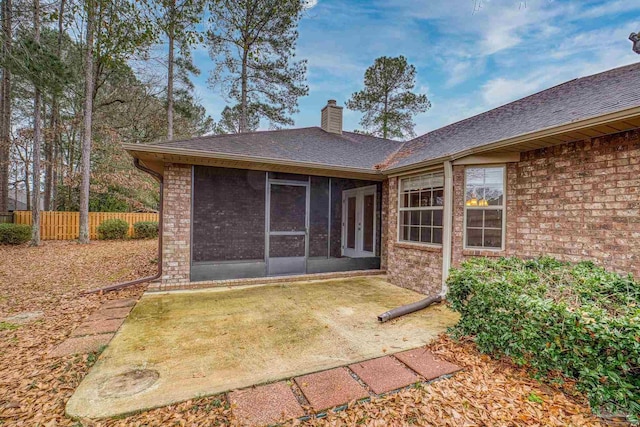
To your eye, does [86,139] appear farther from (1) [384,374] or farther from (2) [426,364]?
(2) [426,364]

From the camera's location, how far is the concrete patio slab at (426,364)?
2.67 meters

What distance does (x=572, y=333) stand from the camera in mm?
2236

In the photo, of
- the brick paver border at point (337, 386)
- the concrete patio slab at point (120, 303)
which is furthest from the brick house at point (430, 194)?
the brick paver border at point (337, 386)

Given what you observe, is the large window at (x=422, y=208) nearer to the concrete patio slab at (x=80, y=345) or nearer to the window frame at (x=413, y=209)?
the window frame at (x=413, y=209)

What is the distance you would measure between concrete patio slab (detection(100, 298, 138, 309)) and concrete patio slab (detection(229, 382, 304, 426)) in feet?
10.8

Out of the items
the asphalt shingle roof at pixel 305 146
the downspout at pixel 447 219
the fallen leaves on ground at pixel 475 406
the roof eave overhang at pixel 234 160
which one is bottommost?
the fallen leaves on ground at pixel 475 406

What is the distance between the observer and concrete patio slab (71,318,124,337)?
348 cm

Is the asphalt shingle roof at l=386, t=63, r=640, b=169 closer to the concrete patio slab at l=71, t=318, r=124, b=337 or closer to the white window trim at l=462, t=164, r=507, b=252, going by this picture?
the white window trim at l=462, t=164, r=507, b=252

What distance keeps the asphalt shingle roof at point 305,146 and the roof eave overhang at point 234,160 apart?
126 millimetres

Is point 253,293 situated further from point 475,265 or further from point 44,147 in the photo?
point 44,147

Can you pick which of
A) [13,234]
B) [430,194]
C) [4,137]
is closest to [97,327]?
[430,194]

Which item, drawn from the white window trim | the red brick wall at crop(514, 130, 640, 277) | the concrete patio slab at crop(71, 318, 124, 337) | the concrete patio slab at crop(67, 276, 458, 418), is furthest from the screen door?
the red brick wall at crop(514, 130, 640, 277)

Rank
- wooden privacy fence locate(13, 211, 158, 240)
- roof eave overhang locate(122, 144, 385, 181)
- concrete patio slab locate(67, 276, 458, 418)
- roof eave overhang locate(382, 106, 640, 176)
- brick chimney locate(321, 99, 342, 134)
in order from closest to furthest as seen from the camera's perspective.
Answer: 1. concrete patio slab locate(67, 276, 458, 418)
2. roof eave overhang locate(382, 106, 640, 176)
3. roof eave overhang locate(122, 144, 385, 181)
4. brick chimney locate(321, 99, 342, 134)
5. wooden privacy fence locate(13, 211, 158, 240)

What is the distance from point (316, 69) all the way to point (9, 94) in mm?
12917
